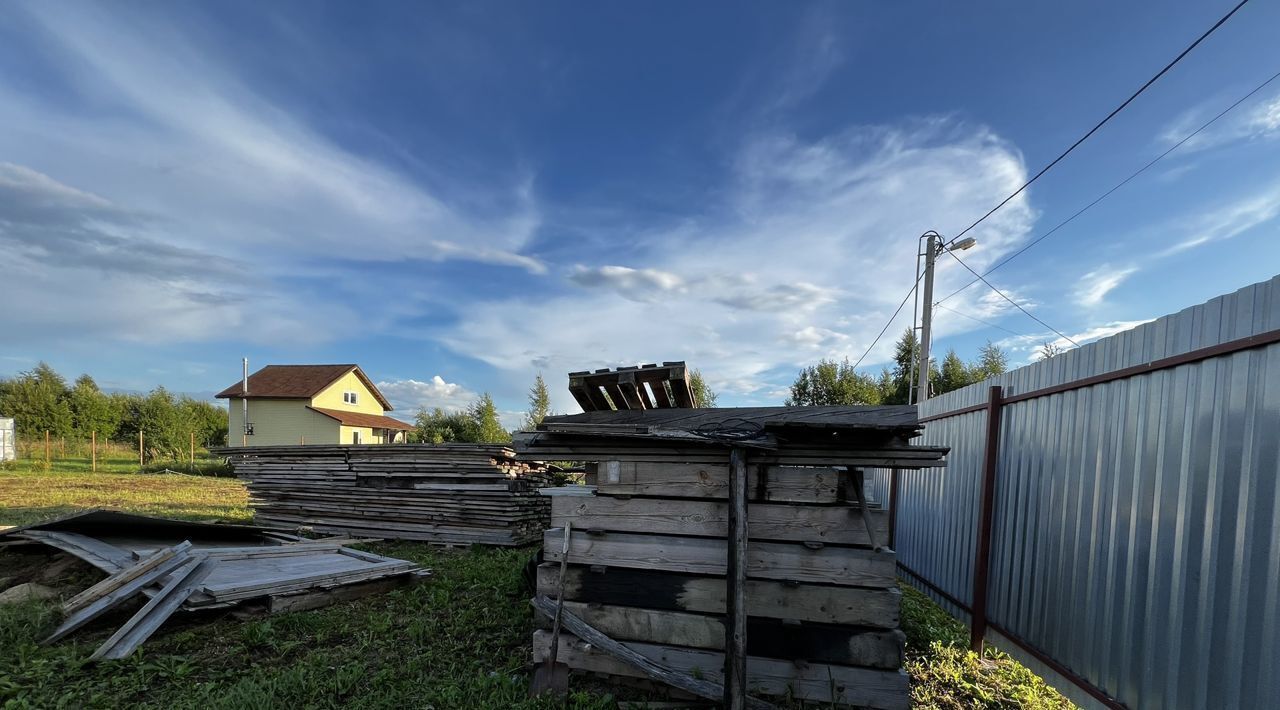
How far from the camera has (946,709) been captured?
14.5ft

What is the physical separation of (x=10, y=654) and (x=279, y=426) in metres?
30.4

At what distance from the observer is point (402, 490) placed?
11727 millimetres

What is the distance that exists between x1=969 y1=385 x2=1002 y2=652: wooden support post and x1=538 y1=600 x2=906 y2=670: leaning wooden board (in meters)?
1.80

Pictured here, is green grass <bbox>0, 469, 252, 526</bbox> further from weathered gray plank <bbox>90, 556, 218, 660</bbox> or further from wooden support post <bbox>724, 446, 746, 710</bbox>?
wooden support post <bbox>724, 446, 746, 710</bbox>

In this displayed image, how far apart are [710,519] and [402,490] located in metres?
9.40

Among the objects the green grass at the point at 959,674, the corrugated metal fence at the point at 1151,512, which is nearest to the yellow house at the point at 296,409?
the green grass at the point at 959,674

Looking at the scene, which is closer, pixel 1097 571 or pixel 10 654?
pixel 1097 571

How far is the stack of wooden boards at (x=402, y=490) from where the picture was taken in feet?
36.1

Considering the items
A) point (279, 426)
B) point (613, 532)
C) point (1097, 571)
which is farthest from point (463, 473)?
point (279, 426)

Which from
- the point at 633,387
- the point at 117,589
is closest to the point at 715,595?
the point at 633,387

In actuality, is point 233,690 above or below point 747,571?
below

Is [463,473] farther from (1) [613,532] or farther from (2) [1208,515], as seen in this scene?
(2) [1208,515]

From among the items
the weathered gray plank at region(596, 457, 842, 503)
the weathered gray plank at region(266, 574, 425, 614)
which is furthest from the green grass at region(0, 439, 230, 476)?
the weathered gray plank at region(596, 457, 842, 503)

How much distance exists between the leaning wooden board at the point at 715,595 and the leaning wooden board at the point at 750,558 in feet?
0.24
